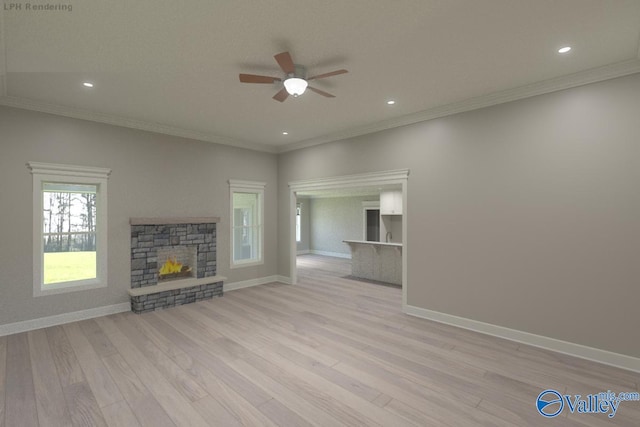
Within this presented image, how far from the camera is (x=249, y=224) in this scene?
651 centimetres

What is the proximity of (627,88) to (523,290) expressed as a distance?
229cm

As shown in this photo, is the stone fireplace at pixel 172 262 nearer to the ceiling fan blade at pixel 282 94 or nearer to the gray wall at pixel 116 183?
the gray wall at pixel 116 183

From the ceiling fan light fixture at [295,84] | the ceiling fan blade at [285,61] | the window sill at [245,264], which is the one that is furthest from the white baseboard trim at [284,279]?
the ceiling fan blade at [285,61]

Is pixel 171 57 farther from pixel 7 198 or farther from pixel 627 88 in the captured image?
pixel 627 88

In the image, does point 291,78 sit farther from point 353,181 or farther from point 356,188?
point 356,188

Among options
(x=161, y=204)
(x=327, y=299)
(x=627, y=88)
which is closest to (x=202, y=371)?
(x=327, y=299)

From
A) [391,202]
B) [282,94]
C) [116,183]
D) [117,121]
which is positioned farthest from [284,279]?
[282,94]

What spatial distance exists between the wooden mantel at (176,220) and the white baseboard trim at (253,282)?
50.9 inches

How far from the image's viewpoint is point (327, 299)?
5234 mm

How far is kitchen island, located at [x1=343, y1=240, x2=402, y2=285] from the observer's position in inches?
250

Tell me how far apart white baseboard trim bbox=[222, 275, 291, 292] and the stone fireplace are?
0.40 metres

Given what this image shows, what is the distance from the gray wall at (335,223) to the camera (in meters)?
10.5

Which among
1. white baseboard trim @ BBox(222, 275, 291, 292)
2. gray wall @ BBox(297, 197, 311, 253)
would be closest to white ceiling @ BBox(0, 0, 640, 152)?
white baseboard trim @ BBox(222, 275, 291, 292)

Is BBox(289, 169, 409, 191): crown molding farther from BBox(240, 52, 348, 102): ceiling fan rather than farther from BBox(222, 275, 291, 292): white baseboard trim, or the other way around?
BBox(240, 52, 348, 102): ceiling fan
